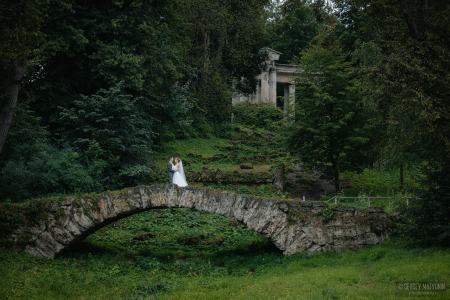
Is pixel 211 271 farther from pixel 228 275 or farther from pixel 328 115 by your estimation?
pixel 328 115

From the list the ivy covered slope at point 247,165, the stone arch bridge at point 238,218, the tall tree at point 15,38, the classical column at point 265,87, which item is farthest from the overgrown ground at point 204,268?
the classical column at point 265,87

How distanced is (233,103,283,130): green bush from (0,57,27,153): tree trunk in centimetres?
2412

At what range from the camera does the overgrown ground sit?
1049cm

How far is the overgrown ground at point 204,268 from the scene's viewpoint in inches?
413

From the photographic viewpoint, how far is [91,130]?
18.8m

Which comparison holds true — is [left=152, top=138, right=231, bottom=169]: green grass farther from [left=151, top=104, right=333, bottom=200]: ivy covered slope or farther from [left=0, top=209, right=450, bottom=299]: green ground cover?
[left=0, top=209, right=450, bottom=299]: green ground cover

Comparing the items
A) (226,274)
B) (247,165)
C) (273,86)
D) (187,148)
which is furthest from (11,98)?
(273,86)

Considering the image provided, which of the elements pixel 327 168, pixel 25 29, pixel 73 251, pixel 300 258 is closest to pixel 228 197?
pixel 300 258

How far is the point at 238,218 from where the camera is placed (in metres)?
13.6

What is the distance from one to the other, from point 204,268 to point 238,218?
1.93 metres

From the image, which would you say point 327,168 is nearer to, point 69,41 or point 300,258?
point 300,258

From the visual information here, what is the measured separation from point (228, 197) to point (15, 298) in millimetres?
6630

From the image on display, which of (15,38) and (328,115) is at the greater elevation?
(15,38)

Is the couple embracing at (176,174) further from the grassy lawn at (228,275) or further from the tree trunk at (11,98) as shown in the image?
the tree trunk at (11,98)
